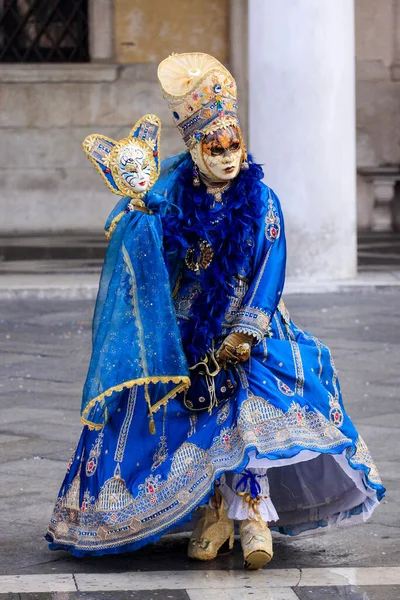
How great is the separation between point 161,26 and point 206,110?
12.5 meters

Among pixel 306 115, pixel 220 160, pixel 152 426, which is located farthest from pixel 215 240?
pixel 306 115

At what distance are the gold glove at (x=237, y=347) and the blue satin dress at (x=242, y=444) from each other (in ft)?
0.10

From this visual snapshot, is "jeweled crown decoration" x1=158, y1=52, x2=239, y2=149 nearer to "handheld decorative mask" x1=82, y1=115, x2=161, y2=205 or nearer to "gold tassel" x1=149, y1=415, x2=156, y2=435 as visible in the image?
"handheld decorative mask" x1=82, y1=115, x2=161, y2=205

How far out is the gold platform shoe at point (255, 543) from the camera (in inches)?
164

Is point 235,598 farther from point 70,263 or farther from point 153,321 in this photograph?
point 70,263

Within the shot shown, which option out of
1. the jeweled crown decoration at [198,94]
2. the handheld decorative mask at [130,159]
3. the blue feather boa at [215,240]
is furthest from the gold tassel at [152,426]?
the jeweled crown decoration at [198,94]

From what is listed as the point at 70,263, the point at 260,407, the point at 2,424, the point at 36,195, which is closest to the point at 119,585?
the point at 260,407

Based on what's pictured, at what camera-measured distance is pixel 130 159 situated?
427 cm

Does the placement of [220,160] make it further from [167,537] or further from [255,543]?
[167,537]

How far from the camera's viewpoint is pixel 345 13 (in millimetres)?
11320

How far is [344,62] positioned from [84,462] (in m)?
7.50

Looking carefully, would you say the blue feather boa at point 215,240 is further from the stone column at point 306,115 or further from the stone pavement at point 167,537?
the stone column at point 306,115

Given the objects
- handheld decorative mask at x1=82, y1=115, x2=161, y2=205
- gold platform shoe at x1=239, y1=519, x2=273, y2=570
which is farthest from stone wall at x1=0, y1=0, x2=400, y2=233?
gold platform shoe at x1=239, y1=519, x2=273, y2=570

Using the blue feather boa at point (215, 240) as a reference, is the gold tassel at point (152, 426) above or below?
below
